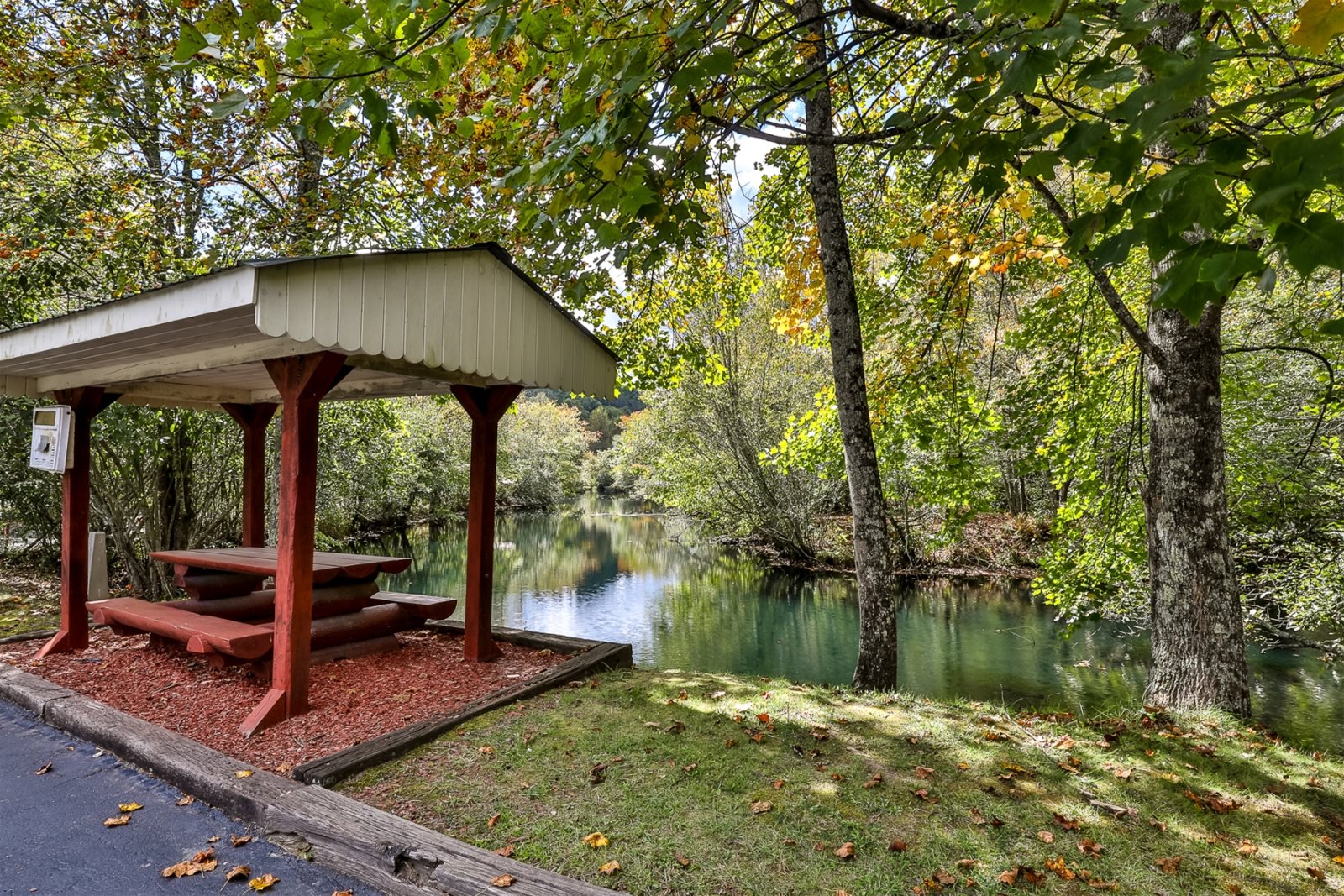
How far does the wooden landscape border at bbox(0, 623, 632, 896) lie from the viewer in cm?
229

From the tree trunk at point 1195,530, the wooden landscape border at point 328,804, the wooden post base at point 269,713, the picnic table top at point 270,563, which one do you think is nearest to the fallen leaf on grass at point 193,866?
the wooden landscape border at point 328,804

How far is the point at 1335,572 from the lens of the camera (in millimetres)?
5918

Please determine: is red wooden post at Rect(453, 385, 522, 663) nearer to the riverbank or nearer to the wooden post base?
the wooden post base

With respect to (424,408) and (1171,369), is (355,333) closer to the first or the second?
(1171,369)

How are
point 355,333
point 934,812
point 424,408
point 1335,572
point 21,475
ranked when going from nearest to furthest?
point 934,812 → point 355,333 → point 1335,572 → point 21,475 → point 424,408

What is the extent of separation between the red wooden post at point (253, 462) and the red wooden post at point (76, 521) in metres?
1.08

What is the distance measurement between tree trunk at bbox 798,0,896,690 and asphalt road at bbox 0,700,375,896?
3.34m

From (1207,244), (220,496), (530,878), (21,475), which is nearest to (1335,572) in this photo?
(1207,244)

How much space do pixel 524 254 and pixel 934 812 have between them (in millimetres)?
5457

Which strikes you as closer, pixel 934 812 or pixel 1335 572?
pixel 934 812

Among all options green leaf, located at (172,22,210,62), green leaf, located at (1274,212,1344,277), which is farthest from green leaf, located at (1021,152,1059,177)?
green leaf, located at (172,22,210,62)

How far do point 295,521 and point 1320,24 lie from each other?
4.35m

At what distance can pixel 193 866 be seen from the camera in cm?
246

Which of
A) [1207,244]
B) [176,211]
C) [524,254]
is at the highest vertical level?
[176,211]
